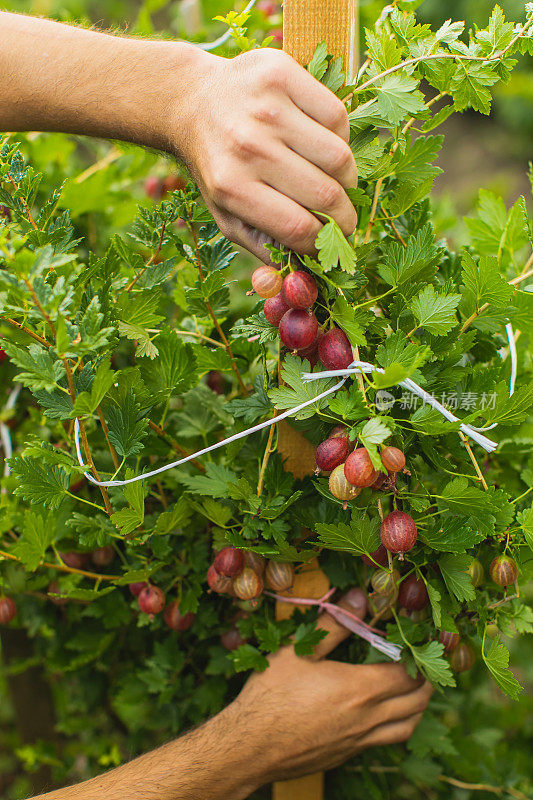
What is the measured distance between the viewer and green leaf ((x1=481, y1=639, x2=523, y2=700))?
581 millimetres

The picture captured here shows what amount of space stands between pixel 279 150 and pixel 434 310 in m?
0.19

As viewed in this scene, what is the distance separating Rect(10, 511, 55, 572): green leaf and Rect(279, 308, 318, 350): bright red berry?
347 mm

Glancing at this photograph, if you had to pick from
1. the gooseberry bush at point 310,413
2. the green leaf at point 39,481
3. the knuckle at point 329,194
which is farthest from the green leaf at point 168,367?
the knuckle at point 329,194

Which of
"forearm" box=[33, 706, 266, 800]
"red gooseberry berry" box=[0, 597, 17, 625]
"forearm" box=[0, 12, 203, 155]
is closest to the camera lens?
"forearm" box=[0, 12, 203, 155]

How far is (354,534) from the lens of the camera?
56cm

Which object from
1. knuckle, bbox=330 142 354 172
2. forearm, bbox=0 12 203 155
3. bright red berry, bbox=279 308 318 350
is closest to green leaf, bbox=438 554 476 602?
bright red berry, bbox=279 308 318 350

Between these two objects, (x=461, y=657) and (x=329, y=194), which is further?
(x=461, y=657)

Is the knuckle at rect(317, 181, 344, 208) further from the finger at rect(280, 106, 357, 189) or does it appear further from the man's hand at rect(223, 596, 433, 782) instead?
the man's hand at rect(223, 596, 433, 782)

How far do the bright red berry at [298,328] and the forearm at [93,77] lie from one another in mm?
209

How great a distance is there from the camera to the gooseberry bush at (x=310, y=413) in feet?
1.69

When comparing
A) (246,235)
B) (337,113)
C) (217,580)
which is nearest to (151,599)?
(217,580)

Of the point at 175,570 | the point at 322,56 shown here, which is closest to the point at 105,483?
the point at 175,570

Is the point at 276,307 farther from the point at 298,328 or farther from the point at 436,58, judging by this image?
the point at 436,58

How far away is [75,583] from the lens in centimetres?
80
